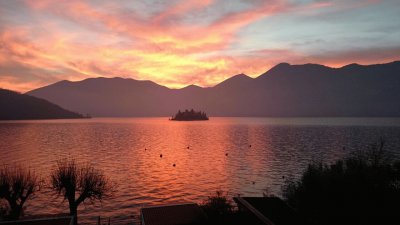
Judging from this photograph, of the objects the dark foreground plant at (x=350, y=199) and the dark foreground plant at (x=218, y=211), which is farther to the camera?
the dark foreground plant at (x=218, y=211)

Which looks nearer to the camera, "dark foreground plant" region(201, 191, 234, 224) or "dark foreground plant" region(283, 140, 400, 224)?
"dark foreground plant" region(283, 140, 400, 224)

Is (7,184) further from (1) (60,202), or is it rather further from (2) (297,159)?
(2) (297,159)

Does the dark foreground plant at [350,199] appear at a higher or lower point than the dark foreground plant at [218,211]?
higher

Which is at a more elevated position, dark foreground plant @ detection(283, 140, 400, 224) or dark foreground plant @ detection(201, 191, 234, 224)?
dark foreground plant @ detection(283, 140, 400, 224)

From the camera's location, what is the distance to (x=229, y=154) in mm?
109562

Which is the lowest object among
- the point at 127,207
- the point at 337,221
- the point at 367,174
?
the point at 127,207

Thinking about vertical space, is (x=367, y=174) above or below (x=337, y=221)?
above

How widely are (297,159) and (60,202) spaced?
67661 millimetres

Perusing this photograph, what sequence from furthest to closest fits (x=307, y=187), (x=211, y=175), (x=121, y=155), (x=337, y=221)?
(x=121, y=155), (x=211, y=175), (x=307, y=187), (x=337, y=221)

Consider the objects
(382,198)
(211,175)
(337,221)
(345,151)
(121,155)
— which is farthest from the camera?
(345,151)

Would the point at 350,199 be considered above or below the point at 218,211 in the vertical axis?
above

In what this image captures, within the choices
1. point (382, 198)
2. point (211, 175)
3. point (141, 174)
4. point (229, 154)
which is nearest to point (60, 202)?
point (141, 174)

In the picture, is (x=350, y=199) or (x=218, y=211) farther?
(x=218, y=211)

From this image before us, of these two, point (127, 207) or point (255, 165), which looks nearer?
point (127, 207)
